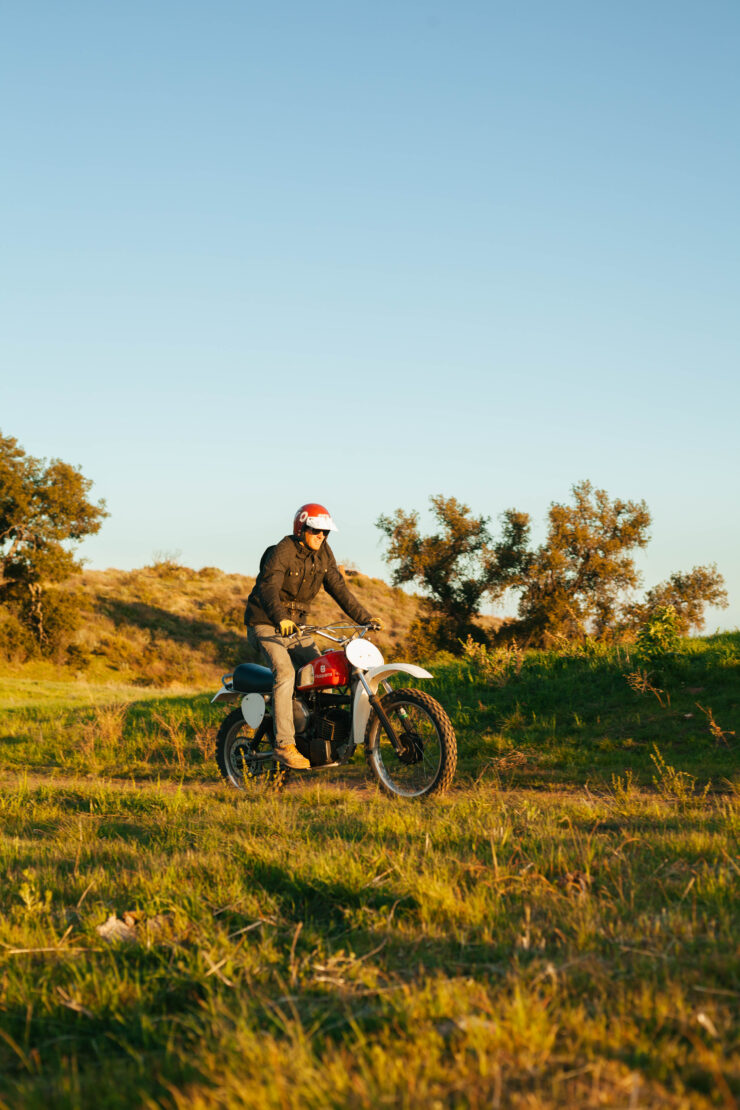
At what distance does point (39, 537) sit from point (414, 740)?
38976 millimetres

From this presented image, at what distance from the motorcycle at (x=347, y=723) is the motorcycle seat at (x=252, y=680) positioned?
0.01 metres

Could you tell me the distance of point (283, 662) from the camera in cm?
822

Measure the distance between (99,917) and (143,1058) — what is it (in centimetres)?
127

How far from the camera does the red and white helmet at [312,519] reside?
829 centimetres

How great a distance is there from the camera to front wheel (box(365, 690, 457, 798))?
7.13 m

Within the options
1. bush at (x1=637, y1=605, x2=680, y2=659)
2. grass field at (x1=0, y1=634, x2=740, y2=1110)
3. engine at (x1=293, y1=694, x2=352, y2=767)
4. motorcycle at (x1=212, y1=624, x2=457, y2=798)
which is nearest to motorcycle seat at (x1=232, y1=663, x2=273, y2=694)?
motorcycle at (x1=212, y1=624, x2=457, y2=798)

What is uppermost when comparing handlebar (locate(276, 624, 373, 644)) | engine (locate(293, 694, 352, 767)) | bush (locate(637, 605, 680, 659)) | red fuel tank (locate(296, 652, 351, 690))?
bush (locate(637, 605, 680, 659))

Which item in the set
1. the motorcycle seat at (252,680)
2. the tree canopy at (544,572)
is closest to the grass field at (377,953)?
the motorcycle seat at (252,680)

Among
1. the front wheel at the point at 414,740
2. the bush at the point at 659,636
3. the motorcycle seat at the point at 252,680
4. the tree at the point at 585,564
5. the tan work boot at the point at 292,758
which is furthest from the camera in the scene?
the tree at the point at 585,564

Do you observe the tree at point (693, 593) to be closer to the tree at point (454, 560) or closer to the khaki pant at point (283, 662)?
the tree at point (454, 560)

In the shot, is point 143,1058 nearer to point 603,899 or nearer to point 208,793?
point 603,899

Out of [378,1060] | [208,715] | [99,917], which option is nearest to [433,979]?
[378,1060]

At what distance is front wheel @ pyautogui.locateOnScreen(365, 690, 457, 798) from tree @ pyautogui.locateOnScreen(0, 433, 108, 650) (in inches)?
1493

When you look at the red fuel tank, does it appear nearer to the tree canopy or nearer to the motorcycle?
the motorcycle
